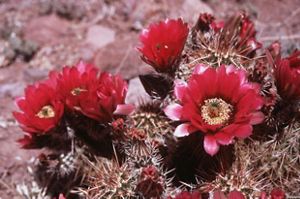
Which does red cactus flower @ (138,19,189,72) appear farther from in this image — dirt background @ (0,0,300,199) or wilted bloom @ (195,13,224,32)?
dirt background @ (0,0,300,199)

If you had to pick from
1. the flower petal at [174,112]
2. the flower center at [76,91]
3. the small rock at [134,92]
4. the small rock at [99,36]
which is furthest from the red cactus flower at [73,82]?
the small rock at [99,36]

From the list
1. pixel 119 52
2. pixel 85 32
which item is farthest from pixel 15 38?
pixel 119 52

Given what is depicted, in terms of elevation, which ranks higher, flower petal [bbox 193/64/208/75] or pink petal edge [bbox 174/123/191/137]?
flower petal [bbox 193/64/208/75]

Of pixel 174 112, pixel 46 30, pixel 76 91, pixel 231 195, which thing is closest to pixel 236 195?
pixel 231 195

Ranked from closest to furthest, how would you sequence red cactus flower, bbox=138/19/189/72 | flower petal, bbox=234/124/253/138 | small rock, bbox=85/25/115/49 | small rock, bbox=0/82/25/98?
flower petal, bbox=234/124/253/138
red cactus flower, bbox=138/19/189/72
small rock, bbox=0/82/25/98
small rock, bbox=85/25/115/49

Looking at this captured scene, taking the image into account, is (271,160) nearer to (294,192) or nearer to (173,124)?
(294,192)

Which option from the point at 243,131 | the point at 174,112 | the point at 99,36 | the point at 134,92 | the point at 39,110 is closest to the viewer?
the point at 243,131

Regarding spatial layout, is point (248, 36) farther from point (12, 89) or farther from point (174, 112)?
point (12, 89)

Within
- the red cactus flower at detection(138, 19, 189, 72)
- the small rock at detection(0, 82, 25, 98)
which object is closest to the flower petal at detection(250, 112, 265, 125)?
the red cactus flower at detection(138, 19, 189, 72)
